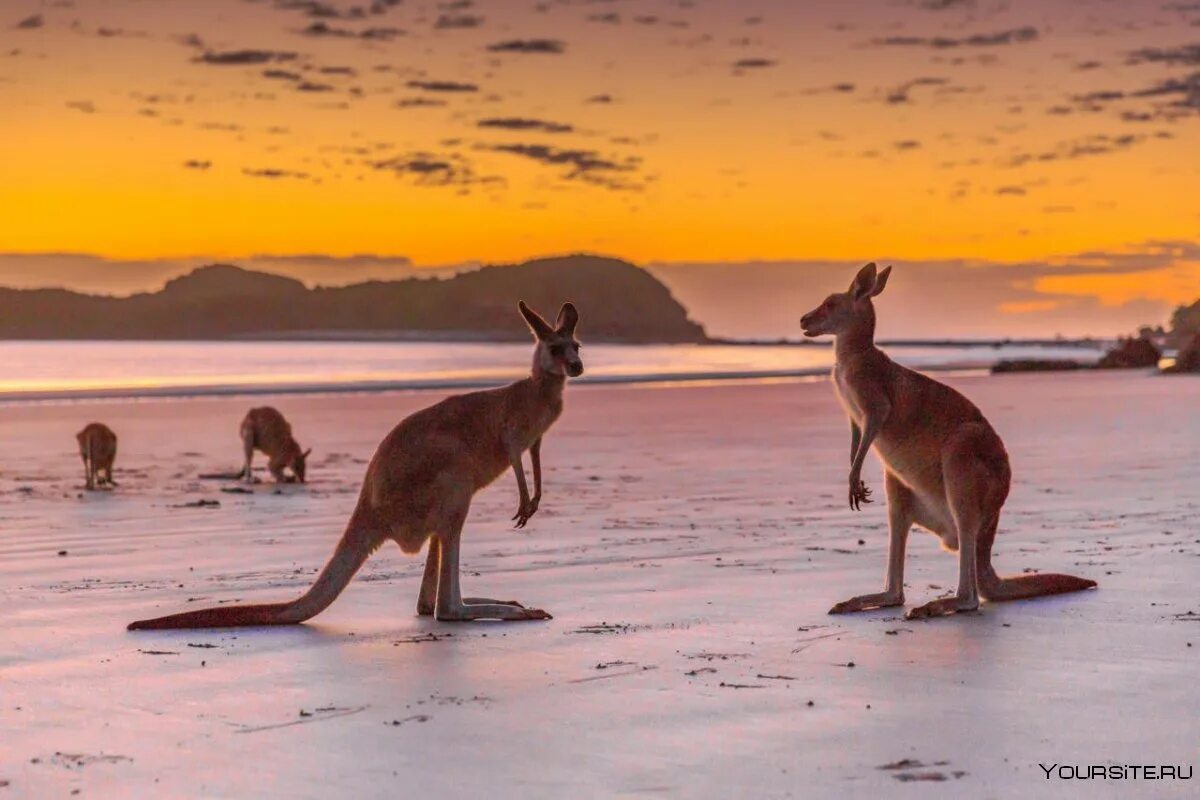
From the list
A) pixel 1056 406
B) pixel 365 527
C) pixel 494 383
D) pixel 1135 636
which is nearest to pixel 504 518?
pixel 365 527

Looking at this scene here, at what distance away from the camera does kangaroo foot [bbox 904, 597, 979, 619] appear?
18.3 ft

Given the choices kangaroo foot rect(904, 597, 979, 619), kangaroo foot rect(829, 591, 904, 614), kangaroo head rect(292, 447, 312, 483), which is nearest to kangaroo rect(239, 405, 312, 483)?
kangaroo head rect(292, 447, 312, 483)

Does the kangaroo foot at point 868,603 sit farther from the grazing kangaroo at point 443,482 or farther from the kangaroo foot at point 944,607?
the grazing kangaroo at point 443,482

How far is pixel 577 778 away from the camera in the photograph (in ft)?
11.6

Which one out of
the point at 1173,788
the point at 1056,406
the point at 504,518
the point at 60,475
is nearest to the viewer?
the point at 1173,788

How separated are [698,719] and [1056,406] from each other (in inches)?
684

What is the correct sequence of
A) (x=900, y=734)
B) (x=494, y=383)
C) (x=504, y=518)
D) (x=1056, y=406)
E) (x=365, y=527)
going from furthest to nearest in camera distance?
(x=494, y=383)
(x=1056, y=406)
(x=504, y=518)
(x=365, y=527)
(x=900, y=734)

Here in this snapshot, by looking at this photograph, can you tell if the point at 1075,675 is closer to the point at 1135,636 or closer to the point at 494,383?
the point at 1135,636

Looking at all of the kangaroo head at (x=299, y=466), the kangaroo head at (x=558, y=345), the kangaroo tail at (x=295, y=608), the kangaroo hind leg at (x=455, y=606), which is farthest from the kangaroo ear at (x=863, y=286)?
the kangaroo head at (x=299, y=466)

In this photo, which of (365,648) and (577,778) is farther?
(365,648)

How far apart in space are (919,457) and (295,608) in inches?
93.6

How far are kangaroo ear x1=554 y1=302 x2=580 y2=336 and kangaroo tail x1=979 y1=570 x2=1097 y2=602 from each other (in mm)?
1865

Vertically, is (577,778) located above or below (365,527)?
below

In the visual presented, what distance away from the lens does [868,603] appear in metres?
5.73
